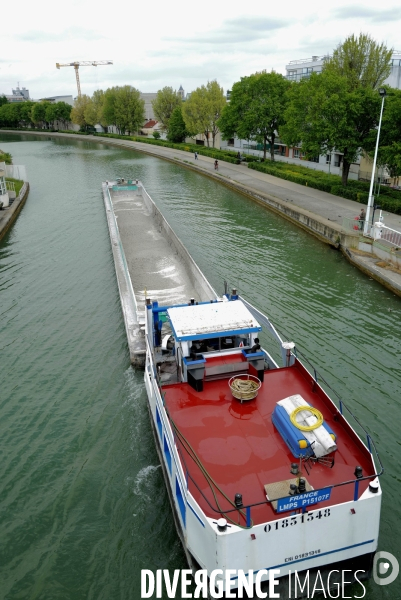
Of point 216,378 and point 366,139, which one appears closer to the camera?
point 216,378

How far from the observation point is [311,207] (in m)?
41.0

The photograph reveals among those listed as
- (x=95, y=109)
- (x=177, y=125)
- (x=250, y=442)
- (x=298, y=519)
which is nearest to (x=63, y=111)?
(x=95, y=109)

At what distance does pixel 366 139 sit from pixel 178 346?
Answer: 117 feet

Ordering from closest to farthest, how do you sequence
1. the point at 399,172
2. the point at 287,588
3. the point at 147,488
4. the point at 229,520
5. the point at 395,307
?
the point at 229,520
the point at 287,588
the point at 147,488
the point at 395,307
the point at 399,172

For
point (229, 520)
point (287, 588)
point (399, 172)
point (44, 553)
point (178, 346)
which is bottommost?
point (44, 553)

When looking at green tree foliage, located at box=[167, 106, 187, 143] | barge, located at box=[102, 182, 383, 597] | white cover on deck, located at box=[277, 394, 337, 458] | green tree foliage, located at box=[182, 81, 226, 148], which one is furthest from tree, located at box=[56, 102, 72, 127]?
white cover on deck, located at box=[277, 394, 337, 458]

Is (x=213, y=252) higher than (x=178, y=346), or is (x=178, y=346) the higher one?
(x=178, y=346)

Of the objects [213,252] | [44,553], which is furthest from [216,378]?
[213,252]

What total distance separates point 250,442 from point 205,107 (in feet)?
268

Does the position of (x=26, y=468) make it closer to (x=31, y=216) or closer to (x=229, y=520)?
(x=229, y=520)

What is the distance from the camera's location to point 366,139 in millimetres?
40938

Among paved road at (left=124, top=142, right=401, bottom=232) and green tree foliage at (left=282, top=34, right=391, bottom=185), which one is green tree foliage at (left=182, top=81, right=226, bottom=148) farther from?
green tree foliage at (left=282, top=34, right=391, bottom=185)

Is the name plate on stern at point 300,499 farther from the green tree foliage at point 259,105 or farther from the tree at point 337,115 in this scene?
the green tree foliage at point 259,105

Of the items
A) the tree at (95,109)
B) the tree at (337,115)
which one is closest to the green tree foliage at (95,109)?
the tree at (95,109)
